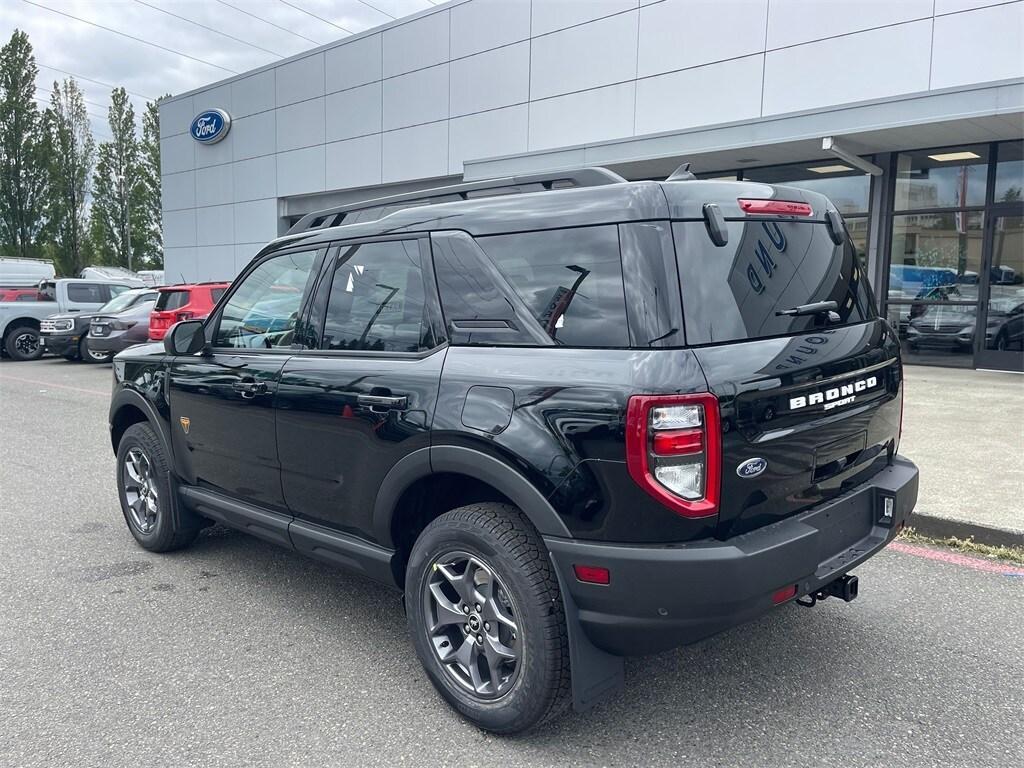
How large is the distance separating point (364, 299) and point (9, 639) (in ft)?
7.32

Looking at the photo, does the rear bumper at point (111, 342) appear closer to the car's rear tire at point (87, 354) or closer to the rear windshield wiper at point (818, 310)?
the car's rear tire at point (87, 354)

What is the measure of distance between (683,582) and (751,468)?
0.41 meters

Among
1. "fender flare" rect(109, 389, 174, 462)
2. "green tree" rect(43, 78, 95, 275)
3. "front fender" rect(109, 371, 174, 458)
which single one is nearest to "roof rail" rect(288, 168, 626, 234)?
"front fender" rect(109, 371, 174, 458)

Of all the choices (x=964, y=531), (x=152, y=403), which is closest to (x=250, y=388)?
(x=152, y=403)

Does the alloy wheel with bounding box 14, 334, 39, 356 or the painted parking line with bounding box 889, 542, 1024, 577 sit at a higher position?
the alloy wheel with bounding box 14, 334, 39, 356

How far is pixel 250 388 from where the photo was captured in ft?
12.1

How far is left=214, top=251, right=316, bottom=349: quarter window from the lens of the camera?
3703 millimetres

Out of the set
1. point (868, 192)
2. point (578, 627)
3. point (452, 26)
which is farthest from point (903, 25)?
point (578, 627)

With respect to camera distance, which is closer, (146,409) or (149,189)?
(146,409)

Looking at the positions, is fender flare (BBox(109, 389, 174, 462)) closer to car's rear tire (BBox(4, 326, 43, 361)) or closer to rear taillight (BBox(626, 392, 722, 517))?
rear taillight (BBox(626, 392, 722, 517))

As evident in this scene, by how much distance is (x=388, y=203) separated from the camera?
3.74 meters

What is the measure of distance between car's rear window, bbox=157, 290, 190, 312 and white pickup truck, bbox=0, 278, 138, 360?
5.29m

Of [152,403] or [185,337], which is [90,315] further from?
[185,337]

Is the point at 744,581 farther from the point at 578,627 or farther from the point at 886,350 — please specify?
the point at 886,350
